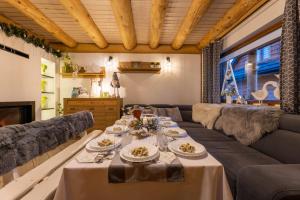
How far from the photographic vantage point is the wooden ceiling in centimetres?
271

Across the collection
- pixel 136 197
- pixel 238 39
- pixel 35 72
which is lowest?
pixel 136 197

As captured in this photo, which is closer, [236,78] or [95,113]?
[236,78]

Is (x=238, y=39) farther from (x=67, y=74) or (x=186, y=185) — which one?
(x=67, y=74)

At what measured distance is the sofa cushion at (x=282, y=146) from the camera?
1.63m

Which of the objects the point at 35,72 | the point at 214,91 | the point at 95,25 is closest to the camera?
the point at 95,25

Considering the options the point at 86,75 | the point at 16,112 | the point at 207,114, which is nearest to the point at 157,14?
the point at 207,114

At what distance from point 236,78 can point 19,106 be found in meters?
4.09

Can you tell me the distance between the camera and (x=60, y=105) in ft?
15.9

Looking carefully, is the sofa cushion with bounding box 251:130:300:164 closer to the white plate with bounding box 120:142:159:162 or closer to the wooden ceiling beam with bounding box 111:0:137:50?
the white plate with bounding box 120:142:159:162

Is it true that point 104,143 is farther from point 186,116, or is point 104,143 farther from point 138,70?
point 138,70

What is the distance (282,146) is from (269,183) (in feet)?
3.05

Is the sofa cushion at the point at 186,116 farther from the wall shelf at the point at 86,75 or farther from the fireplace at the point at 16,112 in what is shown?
the fireplace at the point at 16,112

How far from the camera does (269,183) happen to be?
103cm

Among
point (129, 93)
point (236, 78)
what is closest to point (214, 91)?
point (236, 78)
